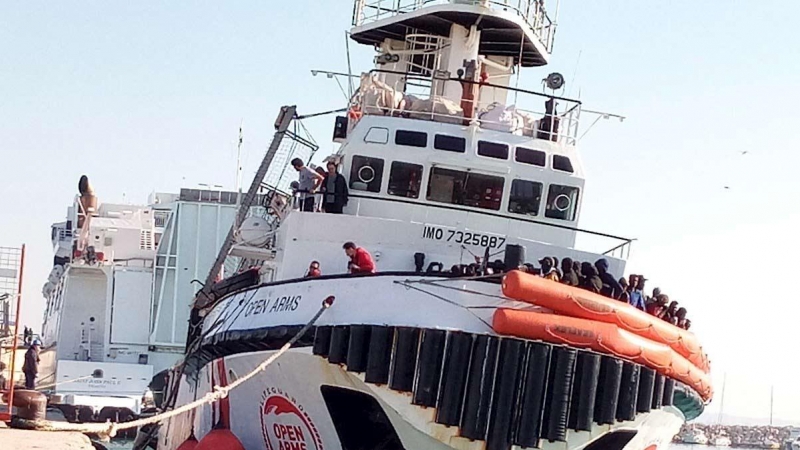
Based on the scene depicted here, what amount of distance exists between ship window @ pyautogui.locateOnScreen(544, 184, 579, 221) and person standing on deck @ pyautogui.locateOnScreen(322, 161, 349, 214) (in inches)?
112

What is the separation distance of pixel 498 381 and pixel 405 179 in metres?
5.17

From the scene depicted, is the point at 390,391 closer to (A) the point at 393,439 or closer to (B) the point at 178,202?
(A) the point at 393,439

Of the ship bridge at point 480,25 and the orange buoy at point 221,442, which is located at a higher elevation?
the ship bridge at point 480,25

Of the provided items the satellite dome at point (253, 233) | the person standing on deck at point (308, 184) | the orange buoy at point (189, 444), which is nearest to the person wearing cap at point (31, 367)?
the orange buoy at point (189, 444)

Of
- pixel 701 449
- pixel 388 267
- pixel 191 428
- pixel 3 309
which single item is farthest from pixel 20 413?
pixel 701 449

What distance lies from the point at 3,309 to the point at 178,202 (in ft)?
62.1

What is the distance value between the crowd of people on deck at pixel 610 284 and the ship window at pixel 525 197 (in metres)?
2.56

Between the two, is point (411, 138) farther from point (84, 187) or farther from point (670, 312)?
point (84, 187)

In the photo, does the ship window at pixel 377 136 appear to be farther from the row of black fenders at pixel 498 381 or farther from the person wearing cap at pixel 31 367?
the person wearing cap at pixel 31 367

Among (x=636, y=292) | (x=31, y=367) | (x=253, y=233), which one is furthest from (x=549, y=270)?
(x=31, y=367)

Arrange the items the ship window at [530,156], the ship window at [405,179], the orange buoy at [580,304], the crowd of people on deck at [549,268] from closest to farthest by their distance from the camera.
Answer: the orange buoy at [580,304], the crowd of people on deck at [549,268], the ship window at [405,179], the ship window at [530,156]

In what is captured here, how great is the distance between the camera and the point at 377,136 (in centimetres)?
1566

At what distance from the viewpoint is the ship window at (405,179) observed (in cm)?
1551

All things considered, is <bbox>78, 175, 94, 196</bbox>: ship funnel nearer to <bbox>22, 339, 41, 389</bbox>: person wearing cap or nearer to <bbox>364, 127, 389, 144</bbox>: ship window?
<bbox>22, 339, 41, 389</bbox>: person wearing cap
